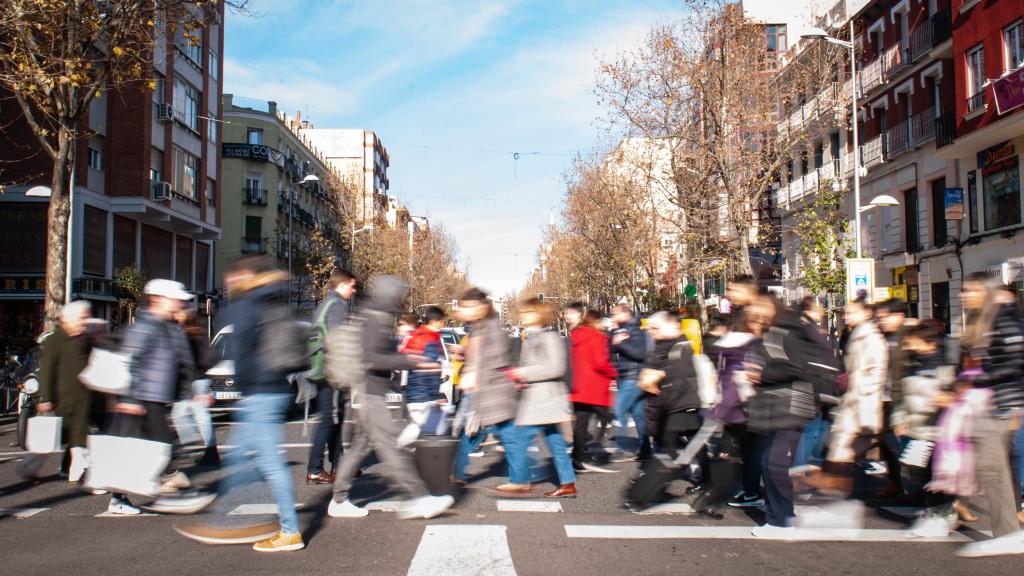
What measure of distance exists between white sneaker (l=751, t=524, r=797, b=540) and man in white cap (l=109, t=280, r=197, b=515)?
4590 mm

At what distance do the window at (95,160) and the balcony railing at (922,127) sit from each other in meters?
28.0

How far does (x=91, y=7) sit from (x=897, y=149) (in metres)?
25.1

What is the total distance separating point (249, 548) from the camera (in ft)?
19.4

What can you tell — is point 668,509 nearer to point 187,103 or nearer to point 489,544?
point 489,544

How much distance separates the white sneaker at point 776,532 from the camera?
6297 millimetres

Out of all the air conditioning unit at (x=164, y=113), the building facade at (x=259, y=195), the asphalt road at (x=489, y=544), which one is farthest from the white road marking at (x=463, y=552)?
the building facade at (x=259, y=195)

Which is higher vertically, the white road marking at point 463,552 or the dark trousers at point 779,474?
the dark trousers at point 779,474

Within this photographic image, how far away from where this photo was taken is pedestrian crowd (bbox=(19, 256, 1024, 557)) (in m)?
5.91

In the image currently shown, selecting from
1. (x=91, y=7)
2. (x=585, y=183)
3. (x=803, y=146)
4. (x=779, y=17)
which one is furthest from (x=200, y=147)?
(x=779, y=17)

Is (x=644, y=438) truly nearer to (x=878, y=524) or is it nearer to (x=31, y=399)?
(x=878, y=524)

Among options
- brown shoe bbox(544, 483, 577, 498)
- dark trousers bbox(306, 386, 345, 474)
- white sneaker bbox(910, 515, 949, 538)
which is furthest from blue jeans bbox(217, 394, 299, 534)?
white sneaker bbox(910, 515, 949, 538)

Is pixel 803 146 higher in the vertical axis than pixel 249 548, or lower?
higher

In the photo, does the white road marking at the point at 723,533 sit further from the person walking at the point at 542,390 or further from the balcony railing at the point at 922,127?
the balcony railing at the point at 922,127

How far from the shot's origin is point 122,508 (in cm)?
707
